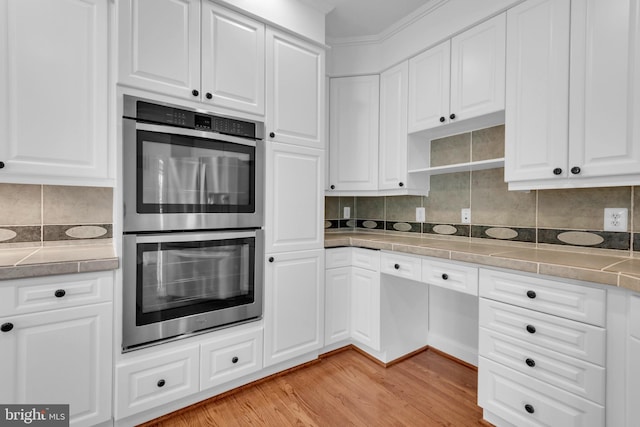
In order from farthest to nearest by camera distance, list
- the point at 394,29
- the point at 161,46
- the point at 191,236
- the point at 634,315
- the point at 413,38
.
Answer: the point at 394,29 < the point at 413,38 < the point at 191,236 < the point at 161,46 < the point at 634,315

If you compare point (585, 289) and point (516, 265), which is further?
point (516, 265)

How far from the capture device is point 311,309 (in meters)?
2.24

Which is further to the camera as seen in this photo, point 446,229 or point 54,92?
point 446,229

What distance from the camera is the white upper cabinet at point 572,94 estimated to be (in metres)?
1.40

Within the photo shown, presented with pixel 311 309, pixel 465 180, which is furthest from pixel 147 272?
pixel 465 180

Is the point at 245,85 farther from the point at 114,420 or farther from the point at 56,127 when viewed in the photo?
the point at 114,420

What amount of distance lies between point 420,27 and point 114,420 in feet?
10.3

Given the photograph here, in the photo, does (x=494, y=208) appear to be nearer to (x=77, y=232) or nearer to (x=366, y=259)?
(x=366, y=259)

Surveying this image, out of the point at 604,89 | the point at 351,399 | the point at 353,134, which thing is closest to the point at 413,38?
the point at 353,134

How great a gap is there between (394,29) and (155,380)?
2.92 metres

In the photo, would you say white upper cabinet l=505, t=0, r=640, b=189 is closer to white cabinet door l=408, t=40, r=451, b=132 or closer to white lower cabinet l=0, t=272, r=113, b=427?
white cabinet door l=408, t=40, r=451, b=132

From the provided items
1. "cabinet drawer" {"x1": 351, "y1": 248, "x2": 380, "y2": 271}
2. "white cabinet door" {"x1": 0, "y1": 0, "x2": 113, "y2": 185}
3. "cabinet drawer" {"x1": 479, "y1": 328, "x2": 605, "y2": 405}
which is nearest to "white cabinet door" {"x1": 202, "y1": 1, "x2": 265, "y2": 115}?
"white cabinet door" {"x1": 0, "y1": 0, "x2": 113, "y2": 185}

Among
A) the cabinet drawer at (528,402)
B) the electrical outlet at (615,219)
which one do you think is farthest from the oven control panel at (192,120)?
the electrical outlet at (615,219)

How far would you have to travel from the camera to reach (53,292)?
54.3 inches
